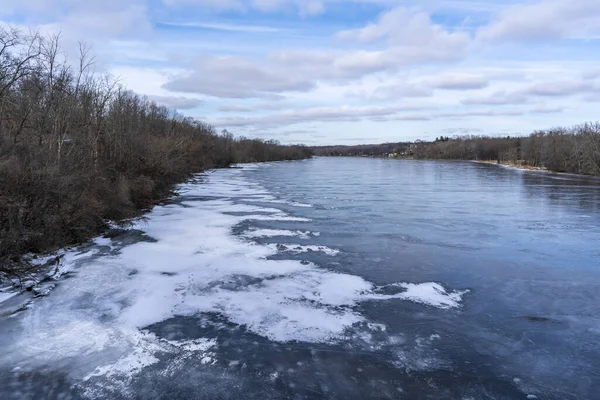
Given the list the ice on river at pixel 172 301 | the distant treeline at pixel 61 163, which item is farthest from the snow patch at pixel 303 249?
the distant treeline at pixel 61 163

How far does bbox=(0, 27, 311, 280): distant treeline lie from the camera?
10.1 meters

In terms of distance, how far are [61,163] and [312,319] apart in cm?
1067

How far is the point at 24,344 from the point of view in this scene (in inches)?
235

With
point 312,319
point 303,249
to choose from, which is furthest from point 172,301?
point 303,249

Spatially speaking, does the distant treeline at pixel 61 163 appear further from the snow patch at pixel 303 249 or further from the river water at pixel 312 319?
the snow patch at pixel 303 249

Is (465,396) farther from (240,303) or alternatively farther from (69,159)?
(69,159)

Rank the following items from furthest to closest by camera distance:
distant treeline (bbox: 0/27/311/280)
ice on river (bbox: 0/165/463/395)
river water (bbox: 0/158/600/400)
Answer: distant treeline (bbox: 0/27/311/280) → ice on river (bbox: 0/165/463/395) → river water (bbox: 0/158/600/400)

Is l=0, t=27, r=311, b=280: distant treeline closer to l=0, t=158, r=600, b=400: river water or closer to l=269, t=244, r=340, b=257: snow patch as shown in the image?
l=0, t=158, r=600, b=400: river water

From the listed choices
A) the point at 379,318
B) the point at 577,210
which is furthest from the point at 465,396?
the point at 577,210

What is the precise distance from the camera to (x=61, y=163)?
13492 mm

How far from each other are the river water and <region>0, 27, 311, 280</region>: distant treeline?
116cm

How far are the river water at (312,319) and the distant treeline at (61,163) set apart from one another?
1.16 metres

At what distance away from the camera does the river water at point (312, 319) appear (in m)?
5.09

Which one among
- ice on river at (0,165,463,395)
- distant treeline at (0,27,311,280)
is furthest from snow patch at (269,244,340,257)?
distant treeline at (0,27,311,280)
